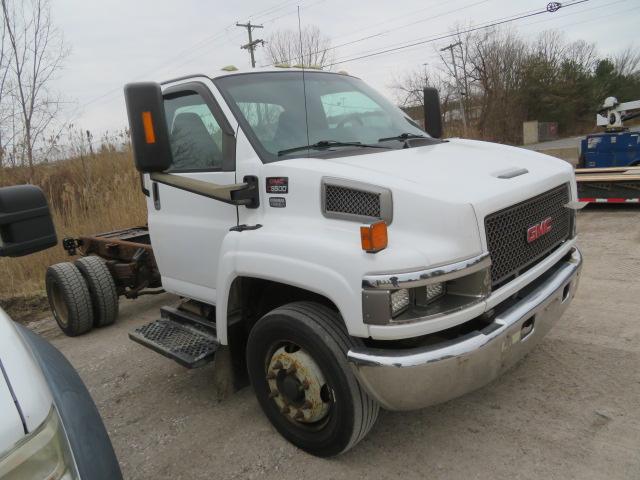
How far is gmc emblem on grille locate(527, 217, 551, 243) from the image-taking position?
271 cm

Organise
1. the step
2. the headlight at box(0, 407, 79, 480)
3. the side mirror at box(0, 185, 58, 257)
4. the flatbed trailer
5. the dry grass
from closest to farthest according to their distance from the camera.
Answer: the headlight at box(0, 407, 79, 480) → the side mirror at box(0, 185, 58, 257) → the step → the dry grass → the flatbed trailer

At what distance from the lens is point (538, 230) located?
2.80 m

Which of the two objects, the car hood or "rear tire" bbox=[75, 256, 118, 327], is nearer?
the car hood

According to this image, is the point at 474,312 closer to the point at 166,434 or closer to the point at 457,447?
the point at 457,447

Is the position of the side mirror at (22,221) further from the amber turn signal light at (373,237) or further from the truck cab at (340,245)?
the amber turn signal light at (373,237)

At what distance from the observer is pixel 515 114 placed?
130ft

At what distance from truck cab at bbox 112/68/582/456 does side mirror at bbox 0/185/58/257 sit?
893 mm

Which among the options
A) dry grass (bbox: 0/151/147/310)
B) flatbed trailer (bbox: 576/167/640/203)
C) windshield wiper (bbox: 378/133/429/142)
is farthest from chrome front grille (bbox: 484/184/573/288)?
dry grass (bbox: 0/151/147/310)

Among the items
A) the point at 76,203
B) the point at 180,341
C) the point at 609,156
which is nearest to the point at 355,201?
the point at 180,341

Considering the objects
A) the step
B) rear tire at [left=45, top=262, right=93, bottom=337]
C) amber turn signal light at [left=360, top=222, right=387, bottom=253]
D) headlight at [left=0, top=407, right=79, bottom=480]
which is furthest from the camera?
rear tire at [left=45, top=262, right=93, bottom=337]

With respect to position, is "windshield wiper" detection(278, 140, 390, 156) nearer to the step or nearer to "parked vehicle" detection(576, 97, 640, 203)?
the step

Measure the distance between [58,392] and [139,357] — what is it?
2955 mm

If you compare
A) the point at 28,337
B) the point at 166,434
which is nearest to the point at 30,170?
the point at 166,434

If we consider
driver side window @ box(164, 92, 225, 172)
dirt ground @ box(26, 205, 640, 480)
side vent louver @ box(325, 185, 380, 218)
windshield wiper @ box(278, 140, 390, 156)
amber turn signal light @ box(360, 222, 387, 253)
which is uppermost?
driver side window @ box(164, 92, 225, 172)
